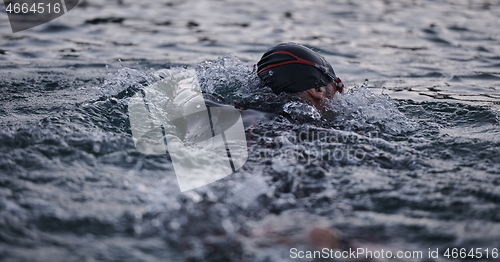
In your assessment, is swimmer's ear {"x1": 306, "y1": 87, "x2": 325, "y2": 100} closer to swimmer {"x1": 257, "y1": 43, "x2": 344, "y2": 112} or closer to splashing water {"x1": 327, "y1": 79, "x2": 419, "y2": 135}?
swimmer {"x1": 257, "y1": 43, "x2": 344, "y2": 112}

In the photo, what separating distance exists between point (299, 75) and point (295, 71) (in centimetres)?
6

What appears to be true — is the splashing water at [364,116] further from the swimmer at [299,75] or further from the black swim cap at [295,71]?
the black swim cap at [295,71]

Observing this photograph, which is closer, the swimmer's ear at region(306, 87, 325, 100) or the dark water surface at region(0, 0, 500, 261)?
the dark water surface at region(0, 0, 500, 261)

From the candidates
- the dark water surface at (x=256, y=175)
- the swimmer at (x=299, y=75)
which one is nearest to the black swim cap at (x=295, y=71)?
the swimmer at (x=299, y=75)

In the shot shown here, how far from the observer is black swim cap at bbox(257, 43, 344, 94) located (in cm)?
465

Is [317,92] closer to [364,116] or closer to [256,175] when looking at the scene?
[364,116]

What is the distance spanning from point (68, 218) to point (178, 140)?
4.71 feet

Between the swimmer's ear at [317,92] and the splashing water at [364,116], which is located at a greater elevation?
the swimmer's ear at [317,92]

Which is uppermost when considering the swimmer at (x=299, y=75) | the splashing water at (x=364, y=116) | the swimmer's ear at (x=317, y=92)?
the swimmer at (x=299, y=75)

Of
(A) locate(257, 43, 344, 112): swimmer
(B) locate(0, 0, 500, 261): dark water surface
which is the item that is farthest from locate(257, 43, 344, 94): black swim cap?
(B) locate(0, 0, 500, 261): dark water surface

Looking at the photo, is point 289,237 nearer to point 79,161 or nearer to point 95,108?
point 79,161

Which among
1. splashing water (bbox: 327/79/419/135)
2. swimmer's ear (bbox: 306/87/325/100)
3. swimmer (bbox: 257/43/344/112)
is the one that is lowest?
splashing water (bbox: 327/79/419/135)

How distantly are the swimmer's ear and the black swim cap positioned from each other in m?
0.04

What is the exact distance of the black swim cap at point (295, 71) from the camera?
4.65 meters
